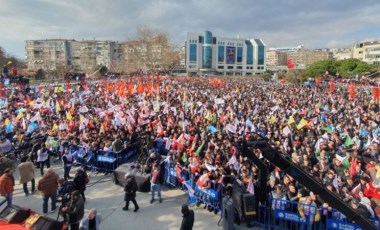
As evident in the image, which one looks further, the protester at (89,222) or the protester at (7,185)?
the protester at (7,185)

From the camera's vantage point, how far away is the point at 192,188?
8.91m

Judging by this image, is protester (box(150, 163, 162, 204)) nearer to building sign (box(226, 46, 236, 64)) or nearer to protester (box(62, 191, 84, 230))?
protester (box(62, 191, 84, 230))

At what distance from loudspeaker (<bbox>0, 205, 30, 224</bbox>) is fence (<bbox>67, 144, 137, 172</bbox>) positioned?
15.5 ft

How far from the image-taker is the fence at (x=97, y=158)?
11.4 m

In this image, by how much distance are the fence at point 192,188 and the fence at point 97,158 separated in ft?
8.40

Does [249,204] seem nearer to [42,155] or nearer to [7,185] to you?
[7,185]

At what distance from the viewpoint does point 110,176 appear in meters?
11.1

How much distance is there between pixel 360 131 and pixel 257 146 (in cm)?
1004

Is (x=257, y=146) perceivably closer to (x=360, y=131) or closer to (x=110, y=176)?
(x=110, y=176)

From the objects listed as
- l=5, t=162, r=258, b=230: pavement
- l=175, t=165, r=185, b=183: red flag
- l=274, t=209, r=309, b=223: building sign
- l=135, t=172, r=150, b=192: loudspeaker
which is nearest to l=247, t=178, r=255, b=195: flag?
l=274, t=209, r=309, b=223: building sign

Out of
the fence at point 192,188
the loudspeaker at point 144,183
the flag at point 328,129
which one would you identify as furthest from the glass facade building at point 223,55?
the loudspeaker at point 144,183

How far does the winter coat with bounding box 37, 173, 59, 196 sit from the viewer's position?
789cm

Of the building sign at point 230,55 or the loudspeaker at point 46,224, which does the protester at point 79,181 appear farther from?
the building sign at point 230,55

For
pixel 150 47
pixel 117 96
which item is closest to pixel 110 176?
pixel 117 96
